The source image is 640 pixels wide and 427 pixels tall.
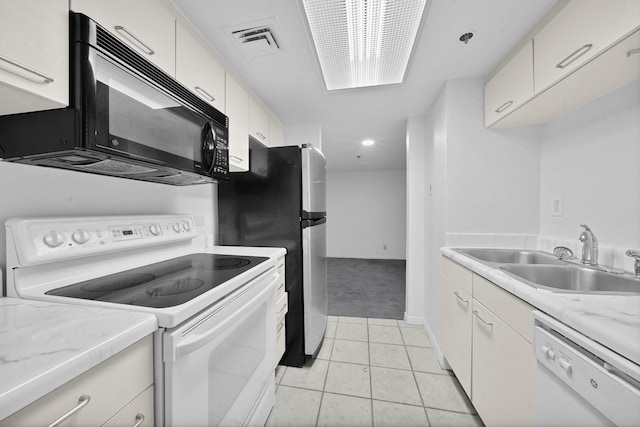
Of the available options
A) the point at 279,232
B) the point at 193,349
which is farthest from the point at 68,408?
the point at 279,232

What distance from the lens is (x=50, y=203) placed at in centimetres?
91

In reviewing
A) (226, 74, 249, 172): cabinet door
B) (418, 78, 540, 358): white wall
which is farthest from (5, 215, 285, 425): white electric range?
(418, 78, 540, 358): white wall

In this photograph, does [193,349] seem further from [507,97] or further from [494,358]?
[507,97]

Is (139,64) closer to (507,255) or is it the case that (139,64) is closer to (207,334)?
(207,334)

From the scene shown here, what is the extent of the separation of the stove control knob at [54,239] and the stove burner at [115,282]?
0.17 meters

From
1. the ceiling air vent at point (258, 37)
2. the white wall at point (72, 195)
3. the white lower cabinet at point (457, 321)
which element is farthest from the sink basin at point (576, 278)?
the white wall at point (72, 195)

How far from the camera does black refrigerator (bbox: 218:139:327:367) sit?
1.74m

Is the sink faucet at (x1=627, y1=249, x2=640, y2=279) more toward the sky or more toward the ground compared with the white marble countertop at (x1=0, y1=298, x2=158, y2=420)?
more toward the sky

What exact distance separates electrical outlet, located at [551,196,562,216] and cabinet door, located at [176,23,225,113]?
7.28 ft

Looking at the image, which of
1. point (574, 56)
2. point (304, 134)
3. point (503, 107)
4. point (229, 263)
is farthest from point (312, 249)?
point (574, 56)

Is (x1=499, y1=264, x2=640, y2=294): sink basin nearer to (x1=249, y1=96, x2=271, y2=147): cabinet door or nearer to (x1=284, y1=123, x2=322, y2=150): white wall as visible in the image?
(x1=249, y1=96, x2=271, y2=147): cabinet door

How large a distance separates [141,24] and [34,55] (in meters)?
0.46

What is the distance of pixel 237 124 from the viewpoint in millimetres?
1641

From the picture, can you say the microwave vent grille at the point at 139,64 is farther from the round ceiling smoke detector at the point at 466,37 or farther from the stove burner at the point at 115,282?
the round ceiling smoke detector at the point at 466,37
